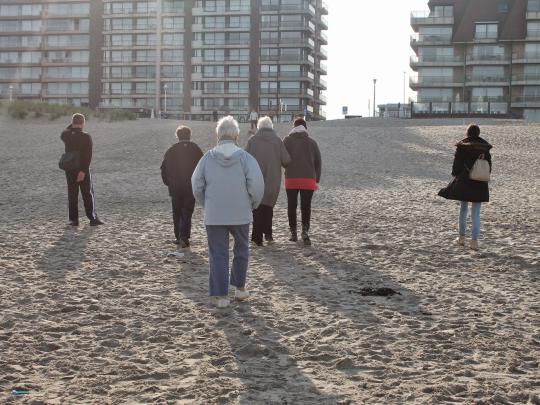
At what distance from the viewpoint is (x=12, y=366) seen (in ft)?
15.6

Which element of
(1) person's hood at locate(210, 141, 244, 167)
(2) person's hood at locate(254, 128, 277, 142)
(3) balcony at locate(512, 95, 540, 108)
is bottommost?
(1) person's hood at locate(210, 141, 244, 167)

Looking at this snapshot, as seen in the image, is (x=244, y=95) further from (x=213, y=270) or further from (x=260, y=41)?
(x=213, y=270)

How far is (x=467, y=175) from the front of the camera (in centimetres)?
994

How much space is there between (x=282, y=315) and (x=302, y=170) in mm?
4177

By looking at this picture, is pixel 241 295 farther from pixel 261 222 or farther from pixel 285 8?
pixel 285 8

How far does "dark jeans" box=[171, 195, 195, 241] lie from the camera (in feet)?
32.3

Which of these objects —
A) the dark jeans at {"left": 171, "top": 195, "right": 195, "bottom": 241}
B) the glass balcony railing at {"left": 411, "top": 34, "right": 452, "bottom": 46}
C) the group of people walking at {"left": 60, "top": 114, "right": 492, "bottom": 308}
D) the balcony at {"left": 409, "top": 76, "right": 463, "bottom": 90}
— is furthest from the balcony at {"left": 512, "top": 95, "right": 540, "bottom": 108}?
the dark jeans at {"left": 171, "top": 195, "right": 195, "bottom": 241}

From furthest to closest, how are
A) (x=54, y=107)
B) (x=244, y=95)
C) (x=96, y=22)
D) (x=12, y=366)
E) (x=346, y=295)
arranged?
1. (x=96, y=22)
2. (x=244, y=95)
3. (x=54, y=107)
4. (x=346, y=295)
5. (x=12, y=366)

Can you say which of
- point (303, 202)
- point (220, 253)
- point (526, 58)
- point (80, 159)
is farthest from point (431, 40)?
point (220, 253)

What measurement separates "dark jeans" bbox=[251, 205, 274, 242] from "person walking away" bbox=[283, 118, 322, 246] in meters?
0.34

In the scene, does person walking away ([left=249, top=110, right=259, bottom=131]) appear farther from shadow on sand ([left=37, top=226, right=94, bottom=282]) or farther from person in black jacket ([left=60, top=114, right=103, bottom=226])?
shadow on sand ([left=37, top=226, right=94, bottom=282])

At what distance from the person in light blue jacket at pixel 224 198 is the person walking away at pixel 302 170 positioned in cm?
352

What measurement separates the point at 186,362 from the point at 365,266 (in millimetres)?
4219

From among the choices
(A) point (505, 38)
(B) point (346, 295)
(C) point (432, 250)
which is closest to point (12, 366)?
(B) point (346, 295)
